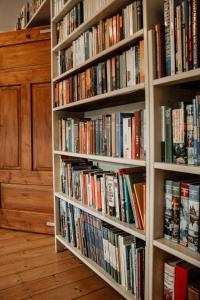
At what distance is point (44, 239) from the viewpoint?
249 centimetres

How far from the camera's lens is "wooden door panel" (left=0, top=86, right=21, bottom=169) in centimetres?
268

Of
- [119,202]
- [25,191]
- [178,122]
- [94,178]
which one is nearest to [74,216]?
[94,178]

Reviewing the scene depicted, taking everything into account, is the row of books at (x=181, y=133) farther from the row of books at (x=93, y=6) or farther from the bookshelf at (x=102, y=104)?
the row of books at (x=93, y=6)

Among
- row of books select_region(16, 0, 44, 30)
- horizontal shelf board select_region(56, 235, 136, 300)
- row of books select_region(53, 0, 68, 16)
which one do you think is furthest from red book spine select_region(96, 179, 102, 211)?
row of books select_region(16, 0, 44, 30)

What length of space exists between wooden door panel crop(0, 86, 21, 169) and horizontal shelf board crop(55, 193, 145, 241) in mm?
861

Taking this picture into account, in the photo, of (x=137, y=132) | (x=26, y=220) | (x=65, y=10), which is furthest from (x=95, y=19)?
(x=26, y=220)

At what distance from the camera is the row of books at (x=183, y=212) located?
103 centimetres

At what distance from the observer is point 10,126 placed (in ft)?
8.89

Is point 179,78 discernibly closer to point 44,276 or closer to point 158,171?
point 158,171

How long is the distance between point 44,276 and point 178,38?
1.65 meters

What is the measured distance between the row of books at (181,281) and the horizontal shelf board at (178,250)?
4.1 inches

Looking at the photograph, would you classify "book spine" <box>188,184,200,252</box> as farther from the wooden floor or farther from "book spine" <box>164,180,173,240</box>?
the wooden floor

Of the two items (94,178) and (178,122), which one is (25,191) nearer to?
(94,178)

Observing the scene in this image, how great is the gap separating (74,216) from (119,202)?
2.01 ft
